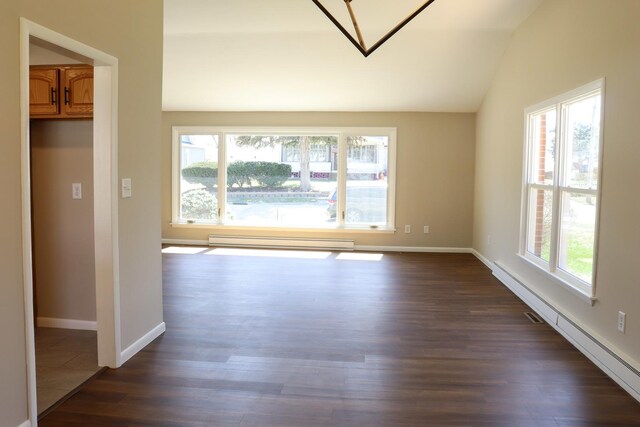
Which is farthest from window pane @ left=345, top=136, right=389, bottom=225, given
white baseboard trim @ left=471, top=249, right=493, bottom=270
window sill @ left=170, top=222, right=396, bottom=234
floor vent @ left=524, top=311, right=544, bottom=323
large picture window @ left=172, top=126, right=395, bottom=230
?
floor vent @ left=524, top=311, right=544, bottom=323

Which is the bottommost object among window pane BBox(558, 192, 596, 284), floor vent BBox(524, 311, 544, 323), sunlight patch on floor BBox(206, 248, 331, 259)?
floor vent BBox(524, 311, 544, 323)

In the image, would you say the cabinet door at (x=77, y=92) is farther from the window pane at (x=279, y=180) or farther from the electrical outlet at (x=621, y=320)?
the window pane at (x=279, y=180)

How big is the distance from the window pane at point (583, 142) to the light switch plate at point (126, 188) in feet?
10.8

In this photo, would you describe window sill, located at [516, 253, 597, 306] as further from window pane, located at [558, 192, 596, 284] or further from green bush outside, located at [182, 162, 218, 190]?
green bush outside, located at [182, 162, 218, 190]

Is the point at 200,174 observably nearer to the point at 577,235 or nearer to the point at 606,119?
the point at 577,235

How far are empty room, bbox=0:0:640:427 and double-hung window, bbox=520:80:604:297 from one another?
0.02 m

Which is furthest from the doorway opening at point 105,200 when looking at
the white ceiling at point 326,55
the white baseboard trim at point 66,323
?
the white ceiling at point 326,55

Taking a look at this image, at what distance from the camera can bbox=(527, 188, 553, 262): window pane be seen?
449 centimetres

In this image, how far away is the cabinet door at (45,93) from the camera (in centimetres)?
342

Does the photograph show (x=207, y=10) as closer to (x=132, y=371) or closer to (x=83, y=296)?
(x=83, y=296)

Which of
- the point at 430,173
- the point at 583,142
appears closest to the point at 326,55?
the point at 430,173

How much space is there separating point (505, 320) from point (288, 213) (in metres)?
4.49

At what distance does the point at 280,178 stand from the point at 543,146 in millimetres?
4335

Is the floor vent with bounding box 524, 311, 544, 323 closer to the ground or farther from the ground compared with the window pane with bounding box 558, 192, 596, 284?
closer to the ground
